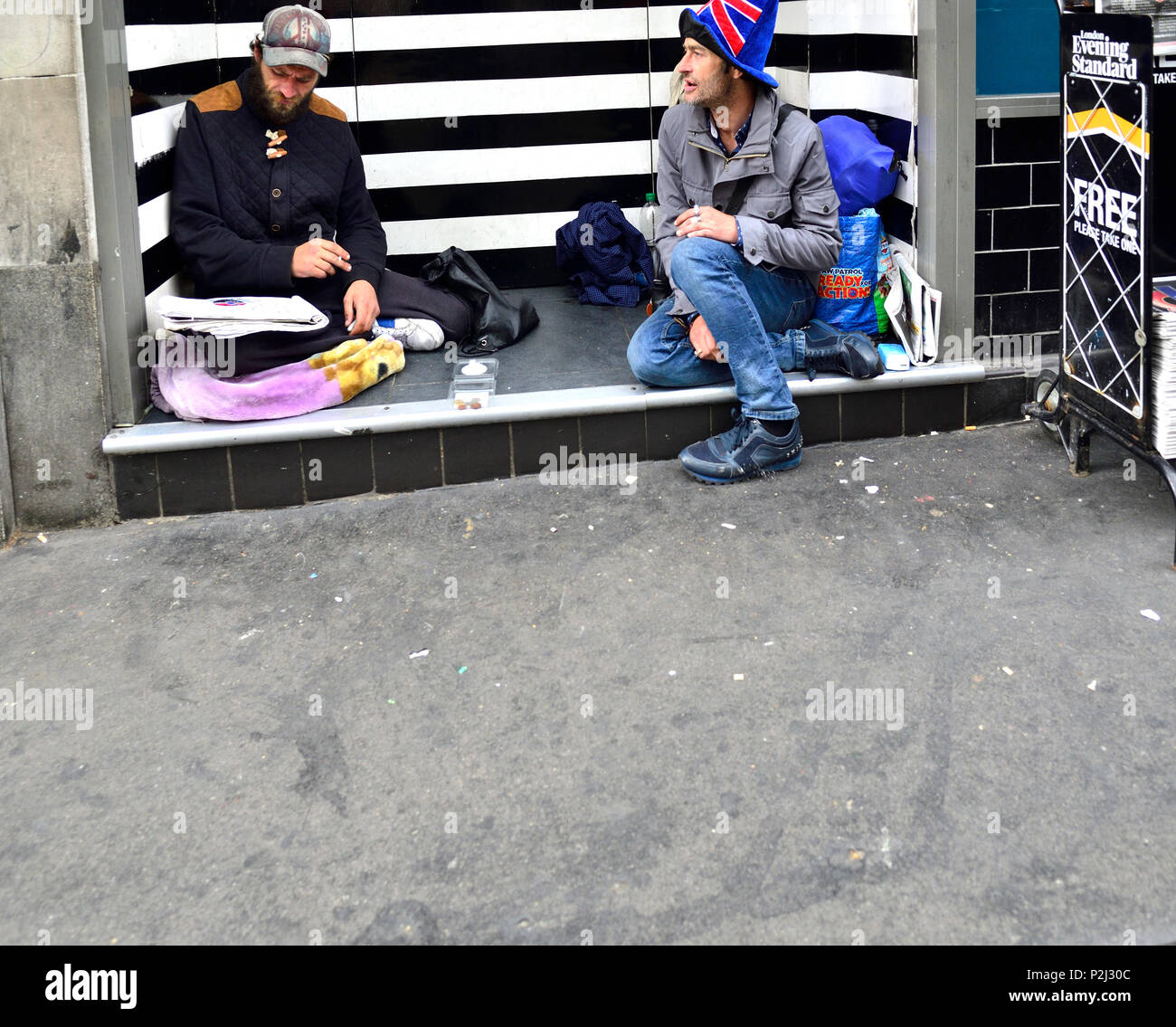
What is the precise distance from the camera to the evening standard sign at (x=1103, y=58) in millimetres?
3479

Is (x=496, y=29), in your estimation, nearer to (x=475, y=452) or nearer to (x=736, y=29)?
(x=736, y=29)

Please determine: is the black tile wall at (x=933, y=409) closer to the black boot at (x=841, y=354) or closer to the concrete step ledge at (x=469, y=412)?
the concrete step ledge at (x=469, y=412)

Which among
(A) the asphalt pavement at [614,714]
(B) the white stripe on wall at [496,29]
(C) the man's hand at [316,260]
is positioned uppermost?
(B) the white stripe on wall at [496,29]

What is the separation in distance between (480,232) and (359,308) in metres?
1.48

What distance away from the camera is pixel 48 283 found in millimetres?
4211

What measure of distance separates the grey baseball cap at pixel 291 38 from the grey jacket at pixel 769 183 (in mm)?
1319

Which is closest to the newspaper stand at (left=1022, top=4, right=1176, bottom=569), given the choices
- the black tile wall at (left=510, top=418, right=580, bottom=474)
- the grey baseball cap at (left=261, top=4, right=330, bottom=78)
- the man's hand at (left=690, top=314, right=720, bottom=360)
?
the man's hand at (left=690, top=314, right=720, bottom=360)

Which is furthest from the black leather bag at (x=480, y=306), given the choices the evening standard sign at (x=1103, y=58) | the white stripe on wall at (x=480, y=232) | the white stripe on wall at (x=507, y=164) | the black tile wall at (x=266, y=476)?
the evening standard sign at (x=1103, y=58)

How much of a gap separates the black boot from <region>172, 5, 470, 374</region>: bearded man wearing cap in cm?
159

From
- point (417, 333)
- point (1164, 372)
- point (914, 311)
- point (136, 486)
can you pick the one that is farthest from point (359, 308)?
point (1164, 372)

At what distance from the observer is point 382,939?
240 centimetres
